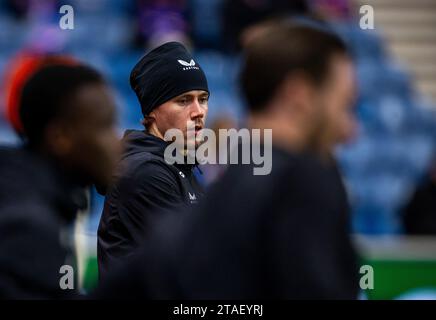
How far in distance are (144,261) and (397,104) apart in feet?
26.5

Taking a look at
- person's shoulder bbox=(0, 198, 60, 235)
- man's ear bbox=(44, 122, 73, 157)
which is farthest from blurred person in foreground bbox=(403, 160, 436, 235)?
person's shoulder bbox=(0, 198, 60, 235)

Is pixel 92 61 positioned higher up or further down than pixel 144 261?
higher up

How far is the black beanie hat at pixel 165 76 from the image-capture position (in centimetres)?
389

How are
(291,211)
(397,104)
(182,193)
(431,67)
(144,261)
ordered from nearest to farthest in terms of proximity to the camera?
(291,211)
(144,261)
(182,193)
(397,104)
(431,67)

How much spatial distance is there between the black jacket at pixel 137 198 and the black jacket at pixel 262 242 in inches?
54.3

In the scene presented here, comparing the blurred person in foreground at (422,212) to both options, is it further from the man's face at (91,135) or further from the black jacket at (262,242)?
the black jacket at (262,242)

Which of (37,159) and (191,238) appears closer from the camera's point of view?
(191,238)

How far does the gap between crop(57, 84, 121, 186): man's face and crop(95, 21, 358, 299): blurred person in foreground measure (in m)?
0.26

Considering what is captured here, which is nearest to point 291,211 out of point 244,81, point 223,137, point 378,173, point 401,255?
point 244,81

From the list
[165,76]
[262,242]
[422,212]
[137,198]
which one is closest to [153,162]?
[137,198]

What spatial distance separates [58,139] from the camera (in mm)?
2320

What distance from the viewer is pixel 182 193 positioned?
12.0ft

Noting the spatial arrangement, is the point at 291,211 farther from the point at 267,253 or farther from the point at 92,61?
the point at 92,61

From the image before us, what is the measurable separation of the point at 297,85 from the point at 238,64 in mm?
6666
